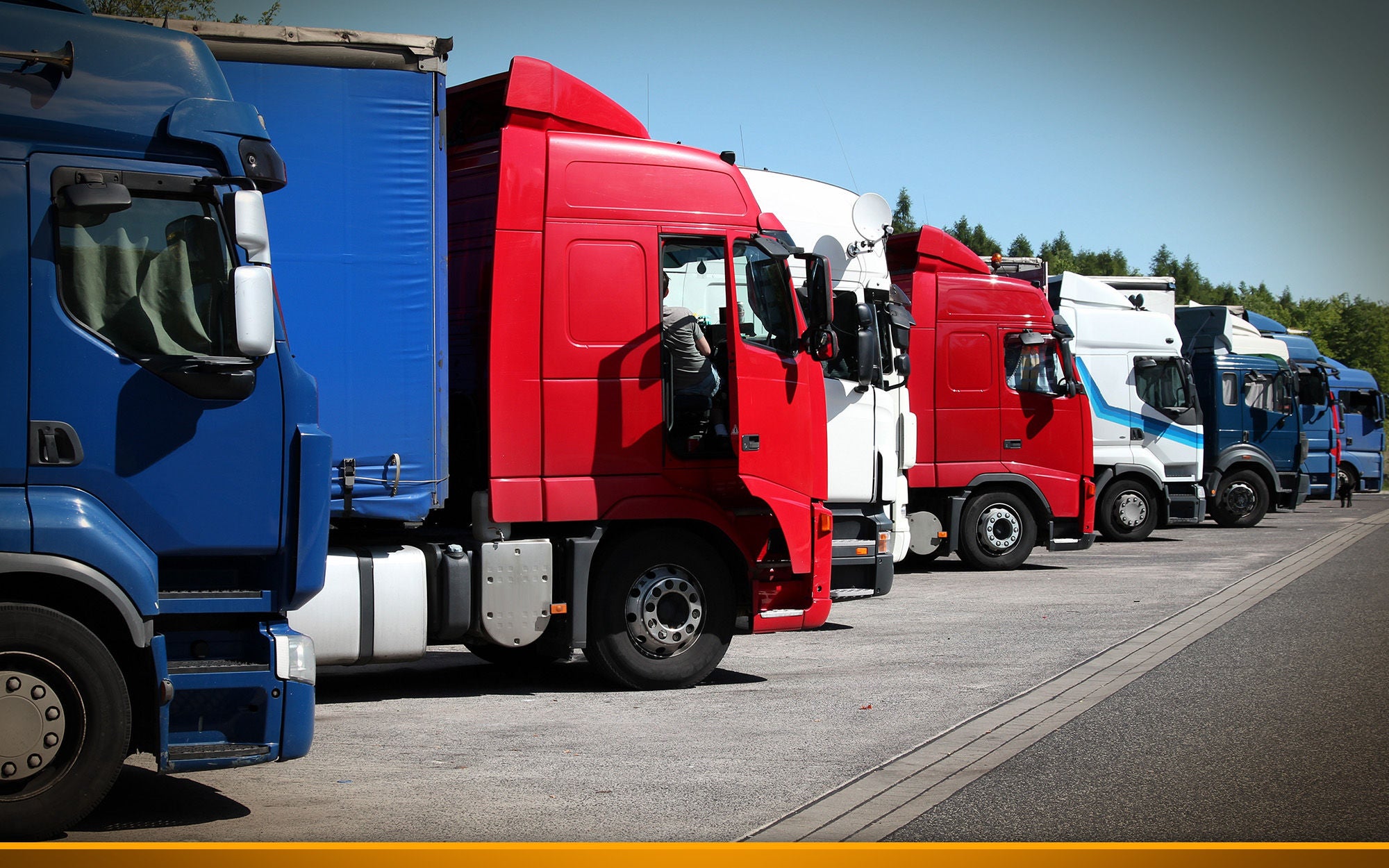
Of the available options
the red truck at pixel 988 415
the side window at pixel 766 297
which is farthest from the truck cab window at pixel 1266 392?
the side window at pixel 766 297

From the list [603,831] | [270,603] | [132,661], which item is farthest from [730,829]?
[132,661]

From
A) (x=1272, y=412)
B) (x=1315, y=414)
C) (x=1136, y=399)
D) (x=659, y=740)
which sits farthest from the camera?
(x=1315, y=414)

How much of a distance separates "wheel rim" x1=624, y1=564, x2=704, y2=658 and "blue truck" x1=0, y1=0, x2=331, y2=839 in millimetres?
3345

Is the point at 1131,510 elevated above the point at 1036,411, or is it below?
below

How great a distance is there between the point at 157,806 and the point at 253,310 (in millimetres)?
2264

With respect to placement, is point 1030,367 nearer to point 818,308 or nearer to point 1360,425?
point 818,308

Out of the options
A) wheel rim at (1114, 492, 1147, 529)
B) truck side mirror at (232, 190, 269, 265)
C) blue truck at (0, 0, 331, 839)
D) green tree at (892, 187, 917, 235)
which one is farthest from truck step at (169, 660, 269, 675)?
green tree at (892, 187, 917, 235)

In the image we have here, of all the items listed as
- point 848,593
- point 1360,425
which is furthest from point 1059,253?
point 848,593

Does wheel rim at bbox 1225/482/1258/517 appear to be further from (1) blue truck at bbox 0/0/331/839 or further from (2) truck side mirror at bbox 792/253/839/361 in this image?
(1) blue truck at bbox 0/0/331/839

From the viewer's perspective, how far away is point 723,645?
9.12m

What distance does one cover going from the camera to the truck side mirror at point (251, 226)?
216 inches

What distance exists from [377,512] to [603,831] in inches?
118

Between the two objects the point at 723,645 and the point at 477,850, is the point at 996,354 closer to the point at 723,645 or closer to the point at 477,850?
the point at 723,645

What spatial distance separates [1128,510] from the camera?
72.7 feet
